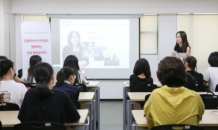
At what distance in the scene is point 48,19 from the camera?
737 cm

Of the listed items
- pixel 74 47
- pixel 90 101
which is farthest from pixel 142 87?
pixel 74 47

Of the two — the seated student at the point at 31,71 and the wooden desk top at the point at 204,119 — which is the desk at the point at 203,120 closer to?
the wooden desk top at the point at 204,119

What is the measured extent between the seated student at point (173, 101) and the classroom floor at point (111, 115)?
9.26 ft

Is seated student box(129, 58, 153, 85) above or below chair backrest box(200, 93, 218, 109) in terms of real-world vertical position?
above

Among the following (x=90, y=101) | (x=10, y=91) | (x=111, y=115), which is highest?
(x=10, y=91)

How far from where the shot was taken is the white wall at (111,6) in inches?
281

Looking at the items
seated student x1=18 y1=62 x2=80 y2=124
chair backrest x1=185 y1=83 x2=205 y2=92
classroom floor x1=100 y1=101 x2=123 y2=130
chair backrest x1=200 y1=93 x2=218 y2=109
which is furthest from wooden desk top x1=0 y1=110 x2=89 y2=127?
classroom floor x1=100 y1=101 x2=123 y2=130

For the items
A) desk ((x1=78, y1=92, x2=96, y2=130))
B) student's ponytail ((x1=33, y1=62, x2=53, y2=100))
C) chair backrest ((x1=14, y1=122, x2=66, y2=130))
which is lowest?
desk ((x1=78, y1=92, x2=96, y2=130))

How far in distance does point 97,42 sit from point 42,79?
16.3ft

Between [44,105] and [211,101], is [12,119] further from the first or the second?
[211,101]

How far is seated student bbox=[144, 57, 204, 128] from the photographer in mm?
2176

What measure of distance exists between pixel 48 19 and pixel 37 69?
5.13 metres

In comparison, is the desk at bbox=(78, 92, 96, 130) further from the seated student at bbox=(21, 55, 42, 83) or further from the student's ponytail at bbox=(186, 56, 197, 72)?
the student's ponytail at bbox=(186, 56, 197, 72)

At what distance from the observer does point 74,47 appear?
7336mm
